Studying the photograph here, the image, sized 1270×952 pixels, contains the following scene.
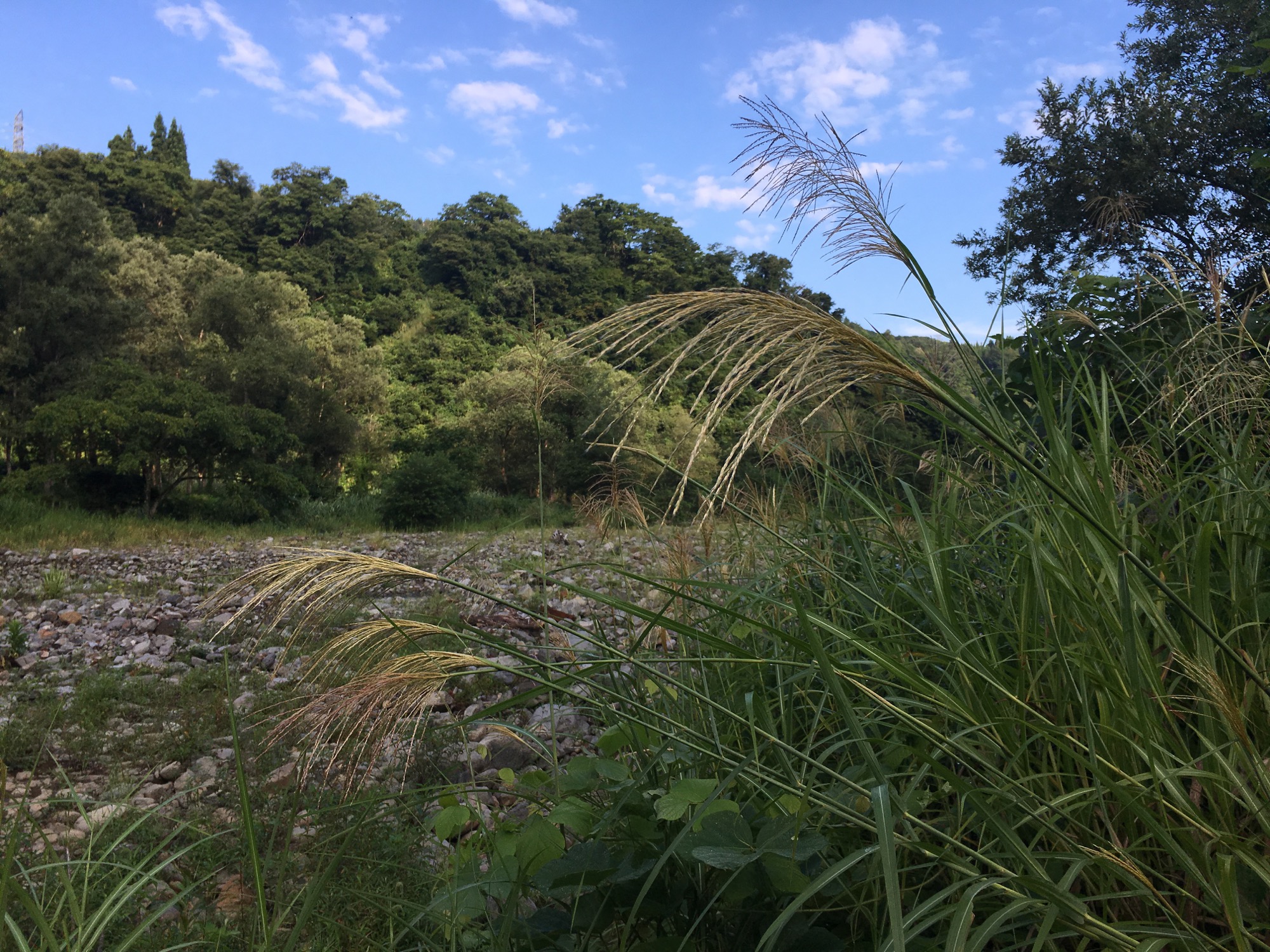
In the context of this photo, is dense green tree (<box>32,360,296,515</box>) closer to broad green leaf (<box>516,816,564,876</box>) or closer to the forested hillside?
the forested hillside

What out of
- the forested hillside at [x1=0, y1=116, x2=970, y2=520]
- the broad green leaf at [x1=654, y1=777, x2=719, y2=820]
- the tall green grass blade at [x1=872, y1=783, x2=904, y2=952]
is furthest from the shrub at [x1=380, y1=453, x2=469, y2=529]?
the tall green grass blade at [x1=872, y1=783, x2=904, y2=952]

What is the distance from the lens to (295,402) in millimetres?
19141

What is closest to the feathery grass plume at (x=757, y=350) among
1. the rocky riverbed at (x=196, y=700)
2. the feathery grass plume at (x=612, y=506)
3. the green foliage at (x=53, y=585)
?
the rocky riverbed at (x=196, y=700)

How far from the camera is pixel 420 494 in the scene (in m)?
14.0

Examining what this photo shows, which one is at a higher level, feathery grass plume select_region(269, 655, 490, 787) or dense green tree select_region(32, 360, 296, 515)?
feathery grass plume select_region(269, 655, 490, 787)

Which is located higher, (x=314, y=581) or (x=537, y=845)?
(x=314, y=581)

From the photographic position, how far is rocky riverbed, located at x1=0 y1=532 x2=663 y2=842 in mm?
1655

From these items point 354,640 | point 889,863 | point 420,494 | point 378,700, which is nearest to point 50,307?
point 420,494

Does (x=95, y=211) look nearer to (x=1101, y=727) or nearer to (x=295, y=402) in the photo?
(x=295, y=402)

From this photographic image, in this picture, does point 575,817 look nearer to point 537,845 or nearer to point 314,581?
point 537,845

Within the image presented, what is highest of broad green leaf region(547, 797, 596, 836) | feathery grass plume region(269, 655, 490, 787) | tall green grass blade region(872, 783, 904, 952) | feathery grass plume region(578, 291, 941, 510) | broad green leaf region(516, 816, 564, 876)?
feathery grass plume region(578, 291, 941, 510)

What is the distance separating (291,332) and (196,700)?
20.6m

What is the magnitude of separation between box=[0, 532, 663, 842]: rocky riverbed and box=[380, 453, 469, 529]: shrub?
25.3ft

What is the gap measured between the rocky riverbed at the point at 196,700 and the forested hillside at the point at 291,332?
69cm
